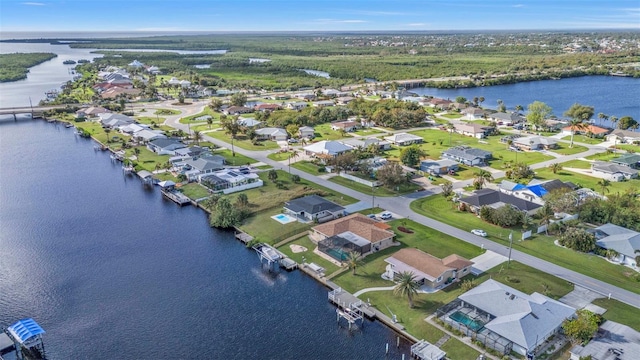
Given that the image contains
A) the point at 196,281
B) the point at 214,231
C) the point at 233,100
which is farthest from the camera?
the point at 233,100

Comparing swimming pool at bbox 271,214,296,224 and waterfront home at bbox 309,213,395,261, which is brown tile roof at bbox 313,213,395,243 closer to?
waterfront home at bbox 309,213,395,261

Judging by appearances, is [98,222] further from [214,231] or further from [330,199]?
[330,199]

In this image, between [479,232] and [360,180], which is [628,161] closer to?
[479,232]

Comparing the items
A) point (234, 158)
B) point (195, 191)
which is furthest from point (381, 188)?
point (234, 158)

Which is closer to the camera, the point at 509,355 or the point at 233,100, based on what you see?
the point at 509,355

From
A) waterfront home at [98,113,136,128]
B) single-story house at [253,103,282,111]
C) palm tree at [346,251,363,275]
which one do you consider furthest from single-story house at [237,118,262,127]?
palm tree at [346,251,363,275]

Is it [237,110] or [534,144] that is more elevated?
[237,110]

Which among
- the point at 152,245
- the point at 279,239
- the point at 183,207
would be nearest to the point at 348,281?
the point at 279,239

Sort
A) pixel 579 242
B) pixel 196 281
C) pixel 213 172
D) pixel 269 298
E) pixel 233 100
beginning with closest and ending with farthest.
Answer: pixel 269 298 < pixel 196 281 < pixel 579 242 < pixel 213 172 < pixel 233 100
